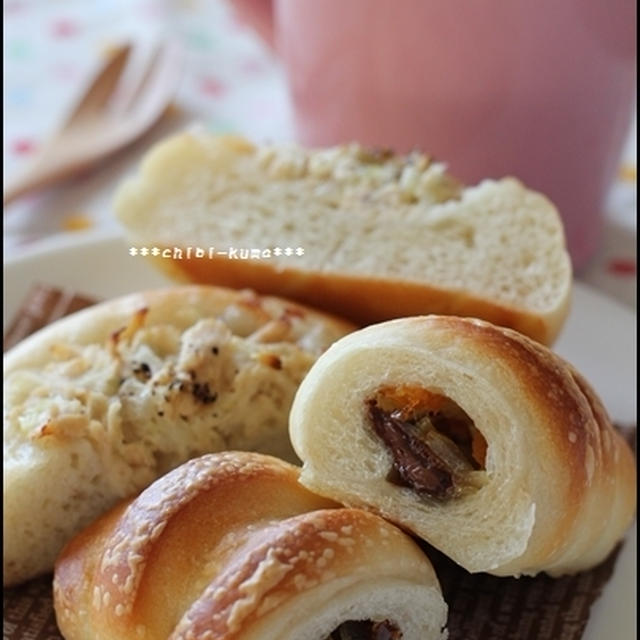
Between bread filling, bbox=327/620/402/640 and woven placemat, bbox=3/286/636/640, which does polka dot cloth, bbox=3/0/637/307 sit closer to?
woven placemat, bbox=3/286/636/640

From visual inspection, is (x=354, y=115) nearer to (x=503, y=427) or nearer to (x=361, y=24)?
(x=361, y=24)

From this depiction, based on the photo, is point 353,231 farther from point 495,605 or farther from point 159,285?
point 495,605

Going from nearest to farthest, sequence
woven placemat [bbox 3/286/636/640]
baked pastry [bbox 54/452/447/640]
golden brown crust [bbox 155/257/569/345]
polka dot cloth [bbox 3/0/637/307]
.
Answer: baked pastry [bbox 54/452/447/640]
woven placemat [bbox 3/286/636/640]
golden brown crust [bbox 155/257/569/345]
polka dot cloth [bbox 3/0/637/307]

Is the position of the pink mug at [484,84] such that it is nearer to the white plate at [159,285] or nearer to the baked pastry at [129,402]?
the white plate at [159,285]

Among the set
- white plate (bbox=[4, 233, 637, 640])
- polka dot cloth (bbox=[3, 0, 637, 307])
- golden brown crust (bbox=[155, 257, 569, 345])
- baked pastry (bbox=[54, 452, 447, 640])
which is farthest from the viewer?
polka dot cloth (bbox=[3, 0, 637, 307])

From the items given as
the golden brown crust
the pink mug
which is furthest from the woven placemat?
the pink mug

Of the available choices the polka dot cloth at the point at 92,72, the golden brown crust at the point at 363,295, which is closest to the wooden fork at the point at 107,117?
the polka dot cloth at the point at 92,72

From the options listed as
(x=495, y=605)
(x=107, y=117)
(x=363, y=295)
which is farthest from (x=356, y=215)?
(x=107, y=117)

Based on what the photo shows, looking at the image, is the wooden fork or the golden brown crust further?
the wooden fork
